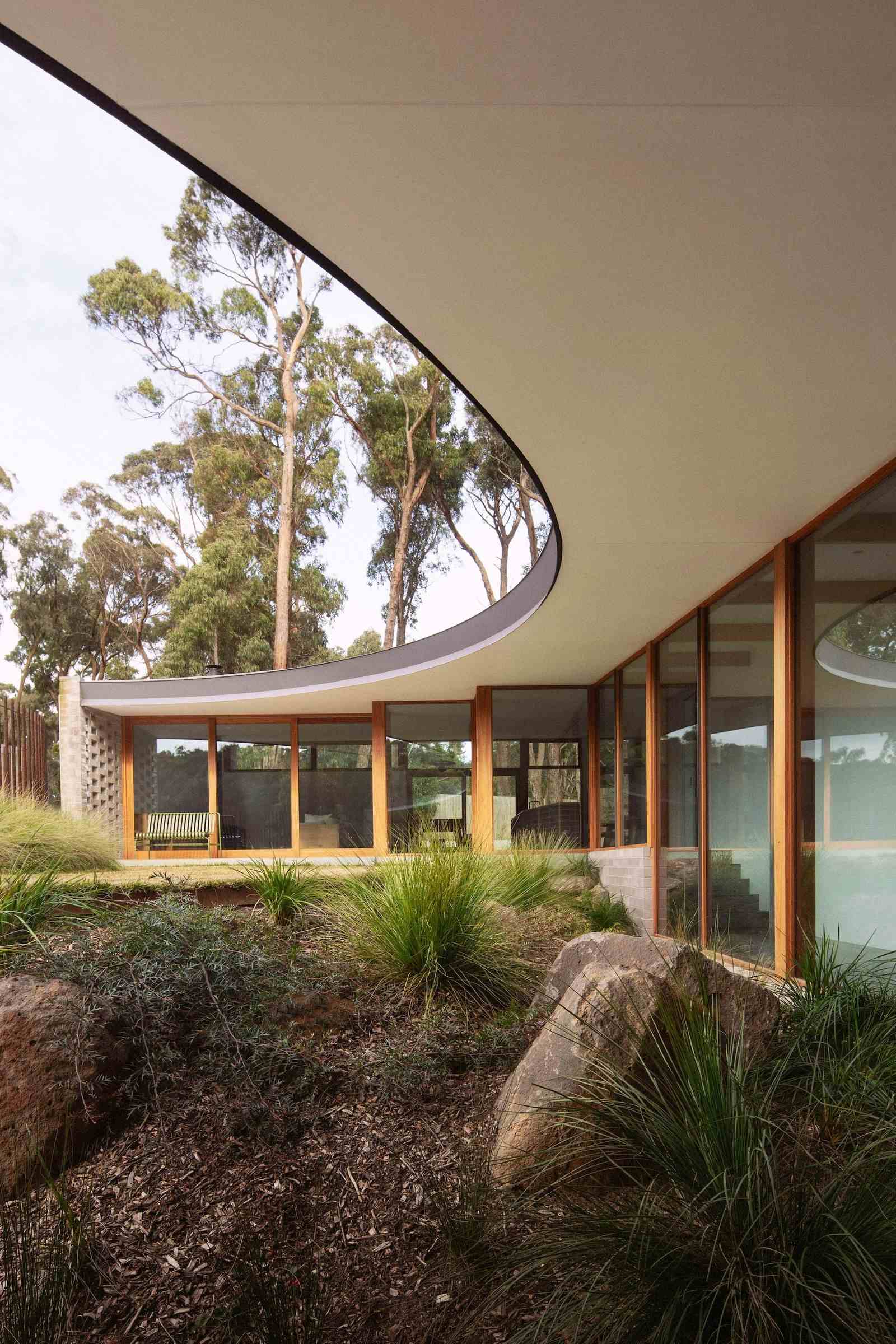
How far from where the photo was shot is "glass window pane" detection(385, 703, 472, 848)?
13.3m

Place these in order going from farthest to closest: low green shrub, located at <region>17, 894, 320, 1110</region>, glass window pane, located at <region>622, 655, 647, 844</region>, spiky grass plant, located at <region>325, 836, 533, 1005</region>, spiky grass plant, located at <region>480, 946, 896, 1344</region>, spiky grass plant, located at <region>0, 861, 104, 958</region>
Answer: glass window pane, located at <region>622, 655, 647, 844</region>
spiky grass plant, located at <region>325, 836, 533, 1005</region>
spiky grass plant, located at <region>0, 861, 104, 958</region>
low green shrub, located at <region>17, 894, 320, 1110</region>
spiky grass plant, located at <region>480, 946, 896, 1344</region>

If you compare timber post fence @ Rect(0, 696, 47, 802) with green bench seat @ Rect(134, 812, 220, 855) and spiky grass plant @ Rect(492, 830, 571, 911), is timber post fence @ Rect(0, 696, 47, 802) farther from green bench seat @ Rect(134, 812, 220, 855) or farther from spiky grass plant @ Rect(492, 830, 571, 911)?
spiky grass plant @ Rect(492, 830, 571, 911)

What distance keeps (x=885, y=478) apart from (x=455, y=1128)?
352 cm

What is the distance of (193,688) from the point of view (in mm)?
13539

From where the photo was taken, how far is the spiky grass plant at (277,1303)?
2.10 metres

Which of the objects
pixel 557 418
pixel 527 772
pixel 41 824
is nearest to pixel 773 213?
pixel 557 418

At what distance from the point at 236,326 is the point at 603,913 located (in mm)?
19279

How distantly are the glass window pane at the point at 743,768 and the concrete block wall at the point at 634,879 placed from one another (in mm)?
1884

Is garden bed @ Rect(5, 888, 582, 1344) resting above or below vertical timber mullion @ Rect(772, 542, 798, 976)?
below

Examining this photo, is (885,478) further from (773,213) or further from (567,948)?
(567,948)

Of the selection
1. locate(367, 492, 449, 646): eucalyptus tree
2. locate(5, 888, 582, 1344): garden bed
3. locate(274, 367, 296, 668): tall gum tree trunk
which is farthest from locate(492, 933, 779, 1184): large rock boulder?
locate(367, 492, 449, 646): eucalyptus tree

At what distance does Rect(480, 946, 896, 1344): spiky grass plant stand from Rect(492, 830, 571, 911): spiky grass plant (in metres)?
3.05

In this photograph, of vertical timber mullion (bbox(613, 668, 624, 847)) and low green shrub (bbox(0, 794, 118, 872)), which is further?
vertical timber mullion (bbox(613, 668, 624, 847))

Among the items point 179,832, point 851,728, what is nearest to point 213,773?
point 179,832
